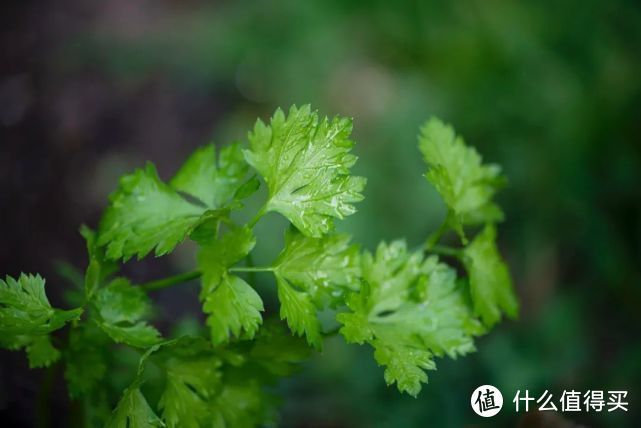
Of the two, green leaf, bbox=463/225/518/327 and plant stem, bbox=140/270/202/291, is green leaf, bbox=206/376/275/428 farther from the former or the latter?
green leaf, bbox=463/225/518/327

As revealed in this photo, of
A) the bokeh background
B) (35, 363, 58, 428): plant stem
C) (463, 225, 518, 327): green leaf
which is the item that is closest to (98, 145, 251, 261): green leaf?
(35, 363, 58, 428): plant stem

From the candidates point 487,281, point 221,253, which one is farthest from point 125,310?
point 487,281

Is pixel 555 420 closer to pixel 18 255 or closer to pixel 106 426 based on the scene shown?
pixel 106 426

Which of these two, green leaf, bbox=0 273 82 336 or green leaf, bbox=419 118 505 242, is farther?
green leaf, bbox=419 118 505 242

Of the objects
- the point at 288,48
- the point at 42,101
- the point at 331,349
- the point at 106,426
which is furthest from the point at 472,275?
the point at 42,101

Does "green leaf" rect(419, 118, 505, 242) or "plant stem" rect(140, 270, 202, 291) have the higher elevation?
"green leaf" rect(419, 118, 505, 242)

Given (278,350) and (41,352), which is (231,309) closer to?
(278,350)
